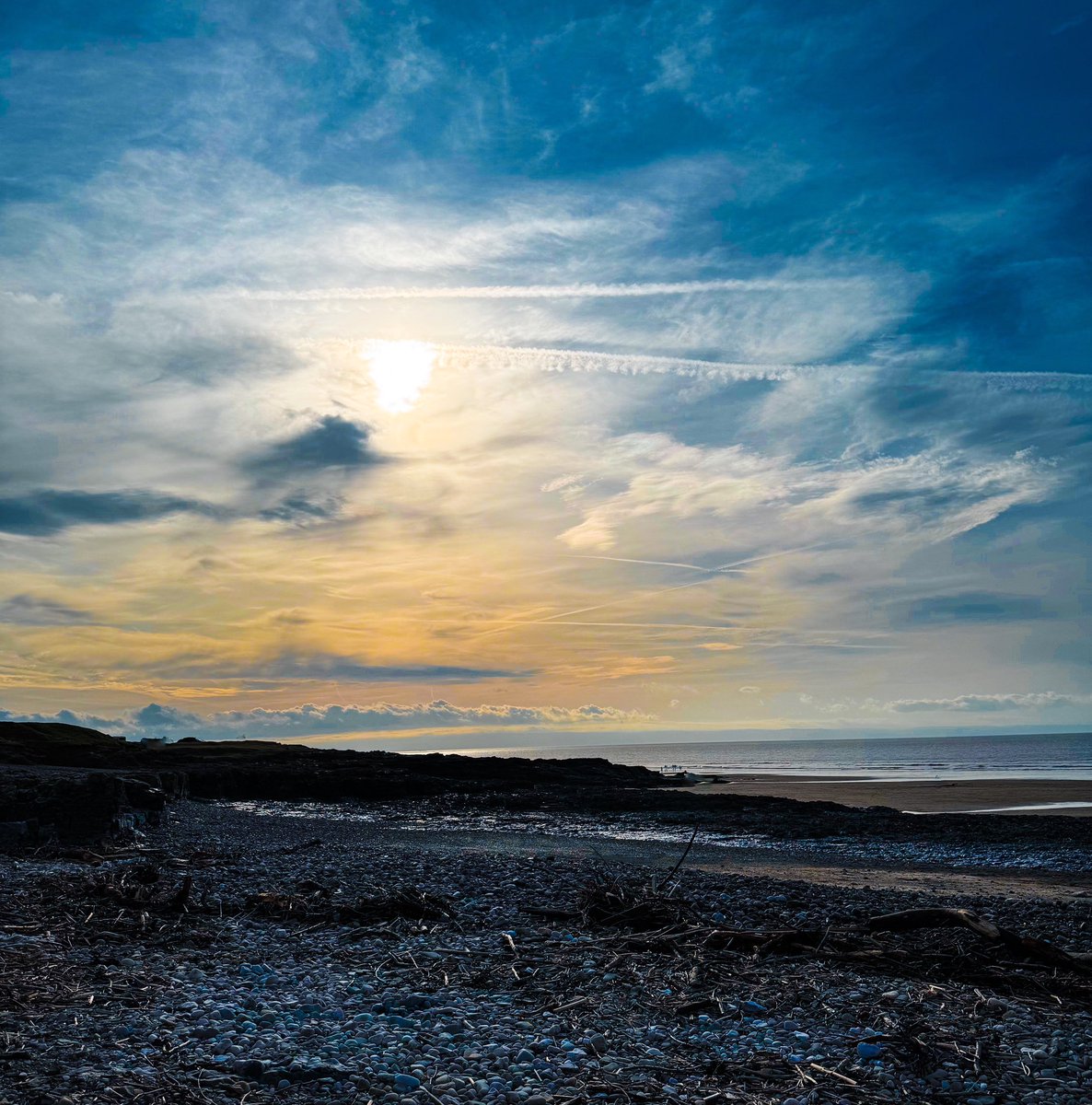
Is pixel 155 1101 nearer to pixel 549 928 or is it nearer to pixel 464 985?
pixel 464 985

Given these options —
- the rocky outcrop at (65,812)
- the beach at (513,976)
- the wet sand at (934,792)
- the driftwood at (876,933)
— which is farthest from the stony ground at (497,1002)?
the wet sand at (934,792)

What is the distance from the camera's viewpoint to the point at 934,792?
174 ft

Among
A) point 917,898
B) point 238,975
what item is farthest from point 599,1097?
point 917,898

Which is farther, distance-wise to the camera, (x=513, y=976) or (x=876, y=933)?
(x=876, y=933)

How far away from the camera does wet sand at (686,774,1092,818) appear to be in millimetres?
42688

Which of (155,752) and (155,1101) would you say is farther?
(155,752)

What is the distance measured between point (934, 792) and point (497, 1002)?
5115cm

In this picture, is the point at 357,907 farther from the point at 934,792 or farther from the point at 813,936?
the point at 934,792

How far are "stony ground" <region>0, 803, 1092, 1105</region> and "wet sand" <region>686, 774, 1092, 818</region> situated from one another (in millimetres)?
30460

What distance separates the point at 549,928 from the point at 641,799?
34214 millimetres

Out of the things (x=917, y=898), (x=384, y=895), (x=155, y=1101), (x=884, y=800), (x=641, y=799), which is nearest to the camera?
(x=155, y=1101)

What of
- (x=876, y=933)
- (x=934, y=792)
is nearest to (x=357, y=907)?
(x=876, y=933)

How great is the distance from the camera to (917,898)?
15789 mm

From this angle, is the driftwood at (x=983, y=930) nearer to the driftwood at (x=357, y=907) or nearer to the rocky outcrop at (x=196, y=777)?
the driftwood at (x=357, y=907)
